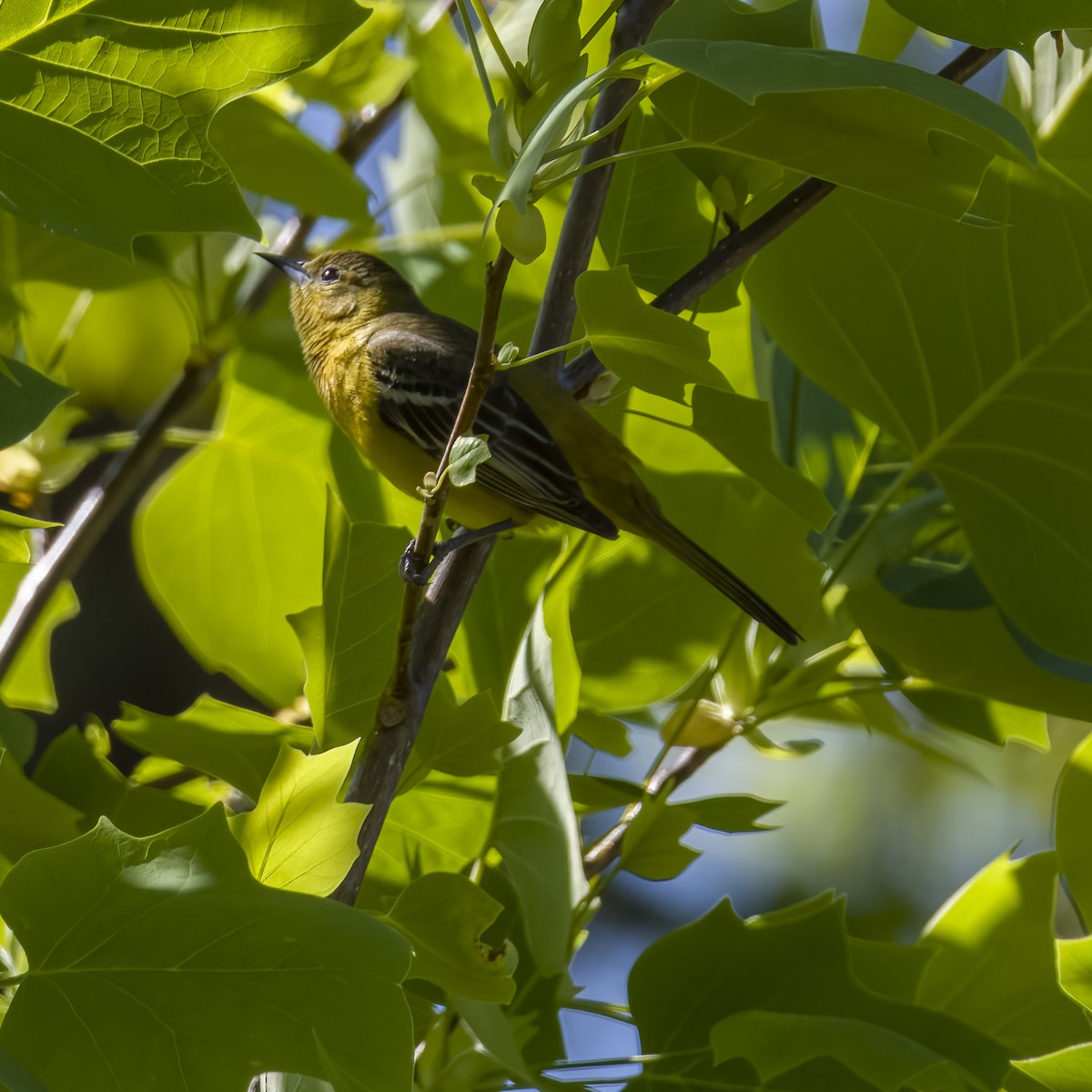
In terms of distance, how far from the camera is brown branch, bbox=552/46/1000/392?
132cm

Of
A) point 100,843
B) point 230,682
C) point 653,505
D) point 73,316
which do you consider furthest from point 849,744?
point 100,843

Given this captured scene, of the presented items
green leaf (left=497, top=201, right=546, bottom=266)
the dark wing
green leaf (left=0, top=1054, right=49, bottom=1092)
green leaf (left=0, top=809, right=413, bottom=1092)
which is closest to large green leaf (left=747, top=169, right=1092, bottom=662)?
the dark wing

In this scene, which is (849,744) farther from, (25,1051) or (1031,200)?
(25,1051)

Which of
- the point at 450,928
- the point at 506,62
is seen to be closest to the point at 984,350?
the point at 506,62

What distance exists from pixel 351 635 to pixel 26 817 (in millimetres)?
333

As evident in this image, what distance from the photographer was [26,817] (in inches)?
47.6

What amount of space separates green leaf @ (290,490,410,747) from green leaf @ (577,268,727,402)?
1.01 feet

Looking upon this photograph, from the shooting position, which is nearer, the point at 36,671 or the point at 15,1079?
the point at 15,1079

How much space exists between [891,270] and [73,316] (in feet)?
3.89

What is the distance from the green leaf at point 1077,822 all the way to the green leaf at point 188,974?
75cm

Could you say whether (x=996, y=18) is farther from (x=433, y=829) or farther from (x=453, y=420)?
(x=453, y=420)

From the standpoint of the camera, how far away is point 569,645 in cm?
139

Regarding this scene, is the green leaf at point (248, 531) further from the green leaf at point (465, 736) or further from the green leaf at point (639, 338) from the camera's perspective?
the green leaf at point (639, 338)

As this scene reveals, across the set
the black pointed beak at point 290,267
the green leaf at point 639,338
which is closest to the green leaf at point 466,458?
the green leaf at point 639,338
